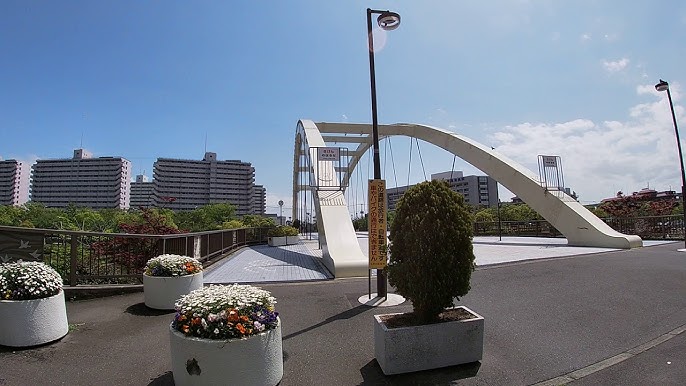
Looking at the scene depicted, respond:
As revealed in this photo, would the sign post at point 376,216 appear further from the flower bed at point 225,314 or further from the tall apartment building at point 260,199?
the tall apartment building at point 260,199

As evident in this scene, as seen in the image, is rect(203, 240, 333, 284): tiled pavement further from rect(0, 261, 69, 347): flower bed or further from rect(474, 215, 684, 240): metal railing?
rect(474, 215, 684, 240): metal railing

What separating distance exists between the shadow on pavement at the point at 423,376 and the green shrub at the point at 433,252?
1.67 feet

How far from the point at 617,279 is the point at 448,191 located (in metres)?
6.07

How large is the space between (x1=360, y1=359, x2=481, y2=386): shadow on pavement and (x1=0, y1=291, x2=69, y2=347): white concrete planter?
387 centimetres

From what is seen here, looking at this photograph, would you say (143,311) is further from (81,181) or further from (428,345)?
(81,181)

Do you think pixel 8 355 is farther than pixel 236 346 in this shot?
Yes

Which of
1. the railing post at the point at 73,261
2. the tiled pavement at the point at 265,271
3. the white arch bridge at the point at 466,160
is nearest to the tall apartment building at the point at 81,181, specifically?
the white arch bridge at the point at 466,160

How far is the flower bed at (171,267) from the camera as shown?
20.0ft

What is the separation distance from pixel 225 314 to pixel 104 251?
641 cm

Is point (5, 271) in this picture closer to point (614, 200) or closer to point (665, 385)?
point (665, 385)

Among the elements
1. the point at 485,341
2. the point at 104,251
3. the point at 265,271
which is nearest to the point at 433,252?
the point at 485,341

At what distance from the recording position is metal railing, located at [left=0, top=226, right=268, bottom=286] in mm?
6633

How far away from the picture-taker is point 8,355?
4070 mm

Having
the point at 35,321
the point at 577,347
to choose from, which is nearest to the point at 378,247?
the point at 577,347
